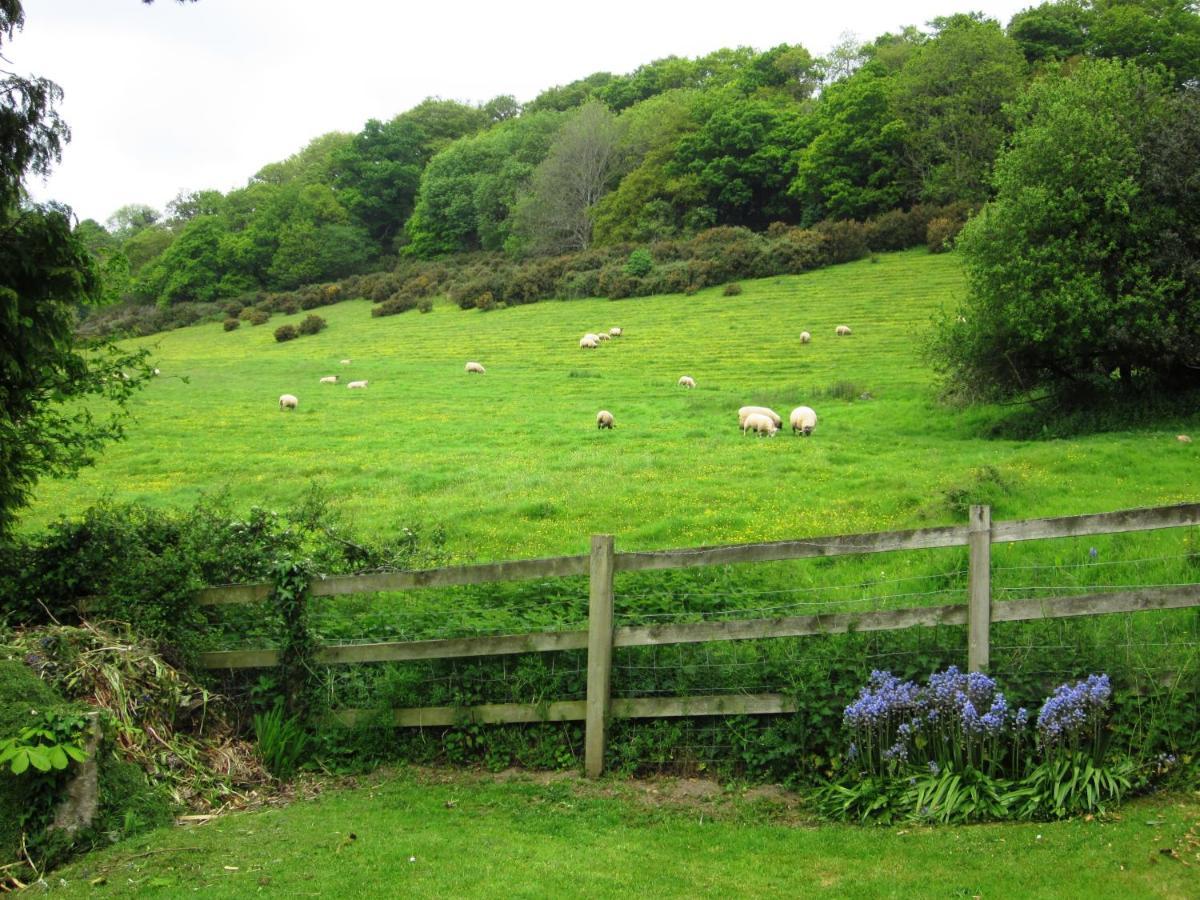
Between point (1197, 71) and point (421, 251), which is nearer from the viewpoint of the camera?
point (1197, 71)

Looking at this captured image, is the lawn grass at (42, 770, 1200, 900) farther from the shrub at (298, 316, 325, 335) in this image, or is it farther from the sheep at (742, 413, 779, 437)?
the shrub at (298, 316, 325, 335)

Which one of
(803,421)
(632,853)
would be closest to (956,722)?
(632,853)

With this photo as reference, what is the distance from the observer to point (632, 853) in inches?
265

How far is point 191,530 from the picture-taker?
10.9 m

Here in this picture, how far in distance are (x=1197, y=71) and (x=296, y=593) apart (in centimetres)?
7980

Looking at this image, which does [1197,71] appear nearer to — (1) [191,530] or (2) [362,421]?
(2) [362,421]

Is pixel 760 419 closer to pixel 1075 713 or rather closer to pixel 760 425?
pixel 760 425

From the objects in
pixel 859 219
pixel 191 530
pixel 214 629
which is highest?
pixel 859 219

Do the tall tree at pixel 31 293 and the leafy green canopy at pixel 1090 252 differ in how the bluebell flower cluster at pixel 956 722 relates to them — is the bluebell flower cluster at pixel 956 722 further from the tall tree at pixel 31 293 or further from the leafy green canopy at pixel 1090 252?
the leafy green canopy at pixel 1090 252

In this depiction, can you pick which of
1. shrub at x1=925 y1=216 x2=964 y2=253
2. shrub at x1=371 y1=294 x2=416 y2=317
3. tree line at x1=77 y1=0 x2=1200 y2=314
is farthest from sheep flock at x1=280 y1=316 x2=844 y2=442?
shrub at x1=371 y1=294 x2=416 y2=317

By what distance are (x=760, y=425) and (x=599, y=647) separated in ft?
63.9

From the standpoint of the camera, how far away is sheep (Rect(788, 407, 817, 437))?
27.0 meters

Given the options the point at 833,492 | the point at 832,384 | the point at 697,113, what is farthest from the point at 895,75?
the point at 833,492

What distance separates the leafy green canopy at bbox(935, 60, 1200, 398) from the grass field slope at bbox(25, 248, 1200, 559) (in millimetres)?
2170
